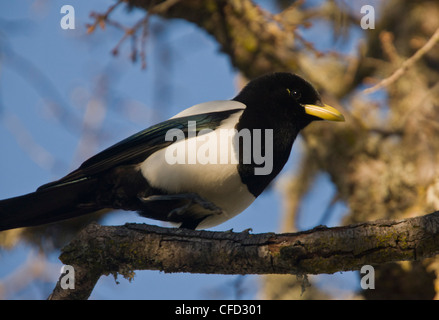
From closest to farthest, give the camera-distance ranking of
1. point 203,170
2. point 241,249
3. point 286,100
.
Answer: point 241,249, point 203,170, point 286,100

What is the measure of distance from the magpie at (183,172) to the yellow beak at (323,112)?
0.02 meters

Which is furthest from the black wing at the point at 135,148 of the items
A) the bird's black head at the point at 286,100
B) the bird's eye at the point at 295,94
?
the bird's eye at the point at 295,94

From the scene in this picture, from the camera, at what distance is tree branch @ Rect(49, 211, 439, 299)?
2.90 meters

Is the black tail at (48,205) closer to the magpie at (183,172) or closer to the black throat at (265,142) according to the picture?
the magpie at (183,172)

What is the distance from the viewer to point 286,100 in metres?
4.13

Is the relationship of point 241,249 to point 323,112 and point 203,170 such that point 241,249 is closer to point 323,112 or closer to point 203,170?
point 203,170

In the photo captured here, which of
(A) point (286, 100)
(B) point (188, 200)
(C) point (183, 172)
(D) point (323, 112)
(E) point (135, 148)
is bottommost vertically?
(B) point (188, 200)

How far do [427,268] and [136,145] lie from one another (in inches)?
103

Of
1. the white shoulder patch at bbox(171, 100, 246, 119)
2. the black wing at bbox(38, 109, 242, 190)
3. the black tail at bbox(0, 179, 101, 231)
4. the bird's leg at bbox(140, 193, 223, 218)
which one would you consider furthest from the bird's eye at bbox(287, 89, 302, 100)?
the black tail at bbox(0, 179, 101, 231)

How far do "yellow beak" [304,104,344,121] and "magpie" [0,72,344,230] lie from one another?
0.07ft

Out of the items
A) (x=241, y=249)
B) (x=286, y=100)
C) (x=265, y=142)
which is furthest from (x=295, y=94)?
(x=241, y=249)

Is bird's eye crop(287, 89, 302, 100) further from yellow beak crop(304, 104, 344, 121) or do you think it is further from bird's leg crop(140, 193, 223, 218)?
bird's leg crop(140, 193, 223, 218)

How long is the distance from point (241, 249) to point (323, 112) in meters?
1.41
